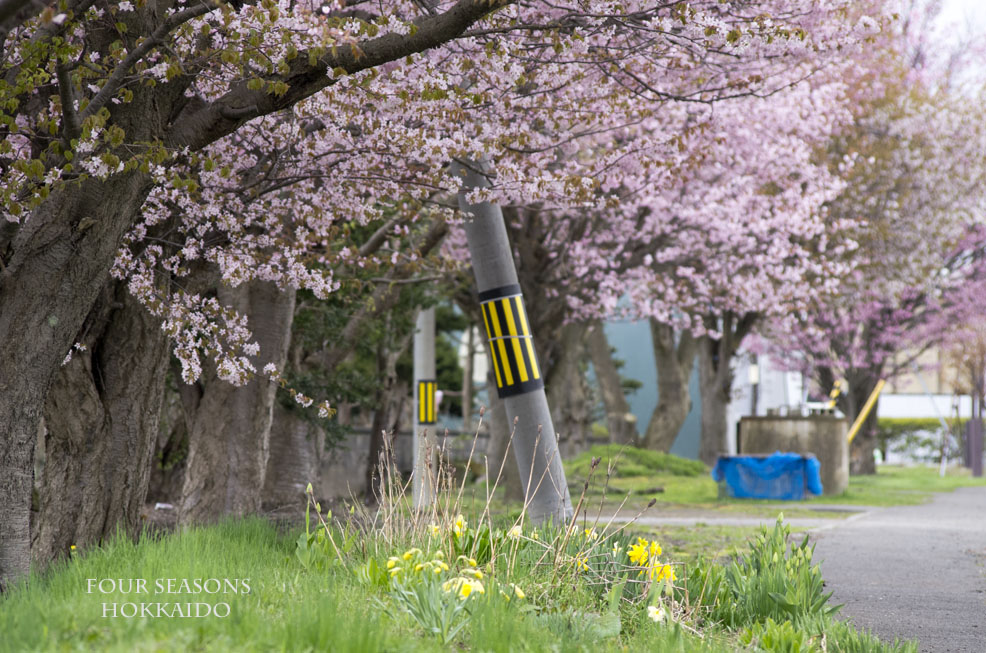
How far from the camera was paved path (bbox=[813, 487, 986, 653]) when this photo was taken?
20.6 ft

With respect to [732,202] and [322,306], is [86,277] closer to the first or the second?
[322,306]

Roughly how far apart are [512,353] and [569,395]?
771 inches

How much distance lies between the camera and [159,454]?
45.4 feet

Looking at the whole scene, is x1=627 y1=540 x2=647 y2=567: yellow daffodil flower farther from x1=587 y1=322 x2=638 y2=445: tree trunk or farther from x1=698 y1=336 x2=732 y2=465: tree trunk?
x1=587 y1=322 x2=638 y2=445: tree trunk

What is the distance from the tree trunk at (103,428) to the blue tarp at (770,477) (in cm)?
1352

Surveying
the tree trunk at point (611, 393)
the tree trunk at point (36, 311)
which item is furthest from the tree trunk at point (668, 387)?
the tree trunk at point (36, 311)

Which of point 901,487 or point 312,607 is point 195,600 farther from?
point 901,487

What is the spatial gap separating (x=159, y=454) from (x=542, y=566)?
9.62 metres

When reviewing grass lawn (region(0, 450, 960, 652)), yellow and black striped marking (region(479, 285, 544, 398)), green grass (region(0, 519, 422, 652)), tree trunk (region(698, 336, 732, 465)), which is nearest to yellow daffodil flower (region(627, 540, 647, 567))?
grass lawn (region(0, 450, 960, 652))

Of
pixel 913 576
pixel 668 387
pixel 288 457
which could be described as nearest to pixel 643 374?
pixel 668 387

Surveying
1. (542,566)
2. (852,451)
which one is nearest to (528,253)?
(542,566)

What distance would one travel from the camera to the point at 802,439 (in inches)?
794

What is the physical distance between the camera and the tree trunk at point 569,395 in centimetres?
2014

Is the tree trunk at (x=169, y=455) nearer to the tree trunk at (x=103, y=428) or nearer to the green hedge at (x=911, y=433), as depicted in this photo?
the tree trunk at (x=103, y=428)
